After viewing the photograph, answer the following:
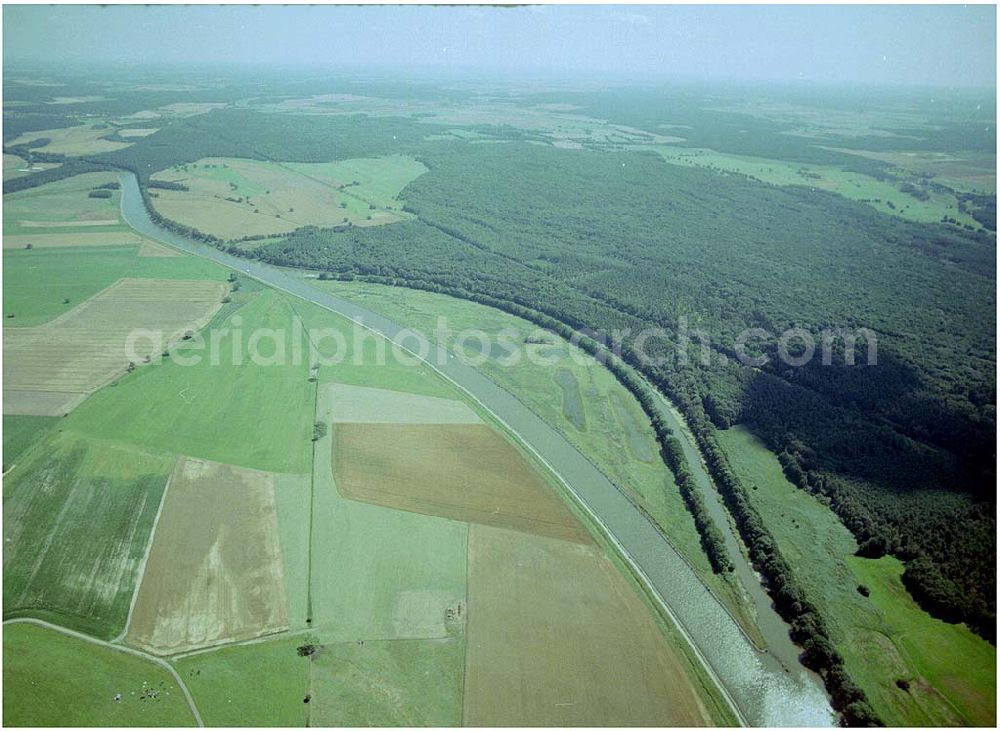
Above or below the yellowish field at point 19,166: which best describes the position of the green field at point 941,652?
below

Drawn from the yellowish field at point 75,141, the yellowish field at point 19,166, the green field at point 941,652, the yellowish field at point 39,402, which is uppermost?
the yellowish field at point 75,141

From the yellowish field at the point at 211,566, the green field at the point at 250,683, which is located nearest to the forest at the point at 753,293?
the green field at the point at 250,683

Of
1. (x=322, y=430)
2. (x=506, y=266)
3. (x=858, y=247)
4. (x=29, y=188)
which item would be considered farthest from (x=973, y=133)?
(x=29, y=188)

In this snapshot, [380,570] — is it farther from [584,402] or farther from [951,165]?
[951,165]

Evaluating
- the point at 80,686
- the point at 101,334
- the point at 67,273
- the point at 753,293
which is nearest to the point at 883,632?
the point at 80,686

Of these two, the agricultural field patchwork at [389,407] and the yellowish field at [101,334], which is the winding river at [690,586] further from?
the yellowish field at [101,334]

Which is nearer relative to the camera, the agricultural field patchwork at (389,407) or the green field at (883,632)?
the green field at (883,632)

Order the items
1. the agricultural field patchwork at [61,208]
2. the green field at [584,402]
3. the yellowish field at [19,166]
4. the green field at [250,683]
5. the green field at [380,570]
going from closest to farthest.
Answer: the green field at [250,683] < the green field at [380,570] < the green field at [584,402] < the agricultural field patchwork at [61,208] < the yellowish field at [19,166]
